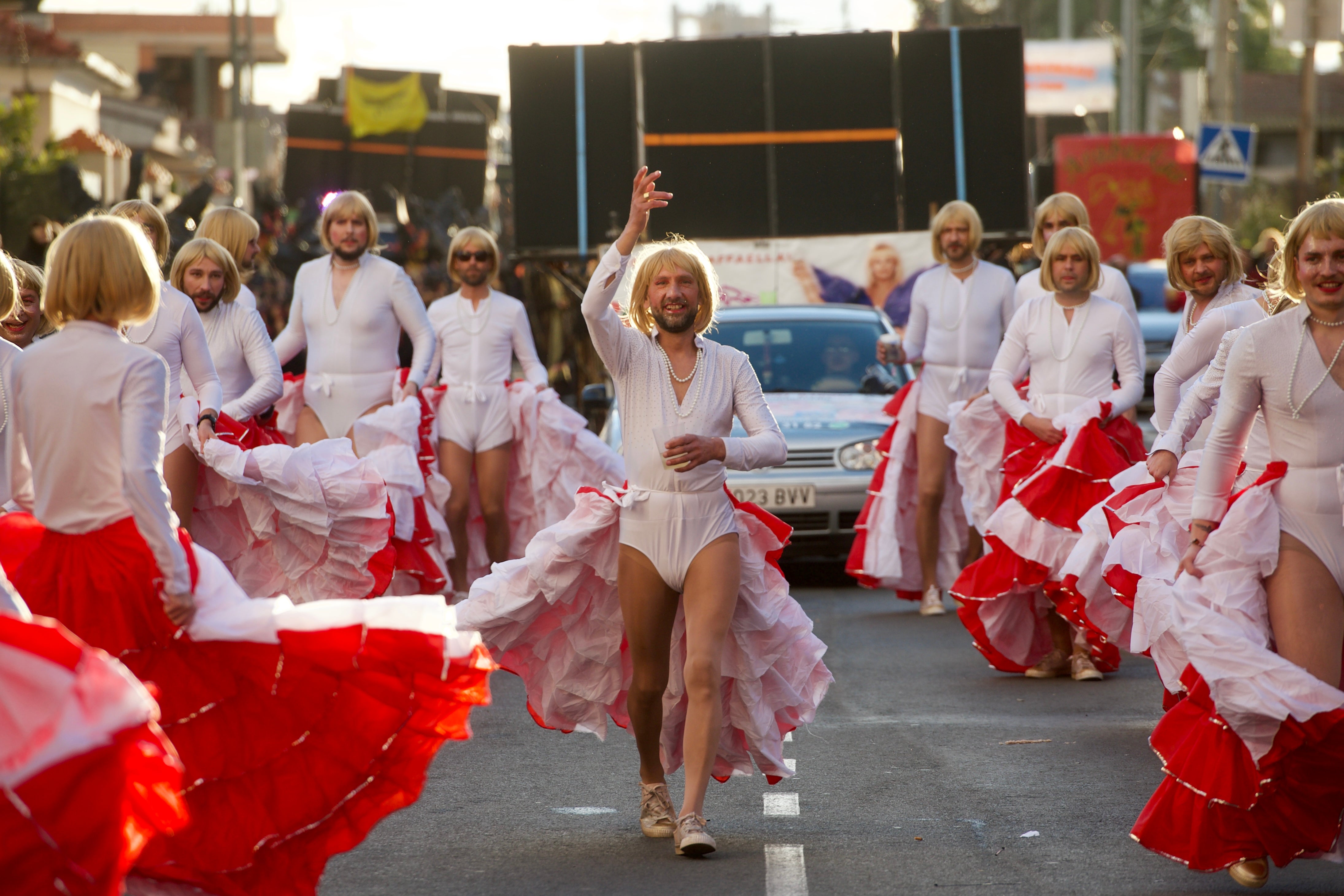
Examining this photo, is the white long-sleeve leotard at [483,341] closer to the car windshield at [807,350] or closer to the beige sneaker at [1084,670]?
the car windshield at [807,350]

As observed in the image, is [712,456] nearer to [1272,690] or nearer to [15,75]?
[1272,690]

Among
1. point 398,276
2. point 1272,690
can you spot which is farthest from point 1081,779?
point 398,276

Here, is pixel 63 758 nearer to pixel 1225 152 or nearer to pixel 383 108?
pixel 1225 152

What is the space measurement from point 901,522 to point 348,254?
360 cm

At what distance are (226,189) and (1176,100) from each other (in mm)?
61492

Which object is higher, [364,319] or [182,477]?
[364,319]

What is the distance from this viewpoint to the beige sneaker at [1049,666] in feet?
29.7

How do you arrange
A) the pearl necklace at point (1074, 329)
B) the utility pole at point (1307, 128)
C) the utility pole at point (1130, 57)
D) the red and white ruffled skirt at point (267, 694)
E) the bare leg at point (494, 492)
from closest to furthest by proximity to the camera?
1. the red and white ruffled skirt at point (267, 694)
2. the pearl necklace at point (1074, 329)
3. the bare leg at point (494, 492)
4. the utility pole at point (1307, 128)
5. the utility pole at point (1130, 57)

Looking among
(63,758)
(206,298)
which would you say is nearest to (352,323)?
(206,298)

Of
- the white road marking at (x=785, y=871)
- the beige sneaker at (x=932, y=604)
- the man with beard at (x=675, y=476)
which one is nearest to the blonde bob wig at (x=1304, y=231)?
the man with beard at (x=675, y=476)

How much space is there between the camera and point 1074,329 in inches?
352

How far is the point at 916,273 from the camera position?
1728 cm

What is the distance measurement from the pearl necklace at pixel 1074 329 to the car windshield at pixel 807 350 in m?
4.09

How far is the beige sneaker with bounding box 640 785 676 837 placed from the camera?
596 cm
